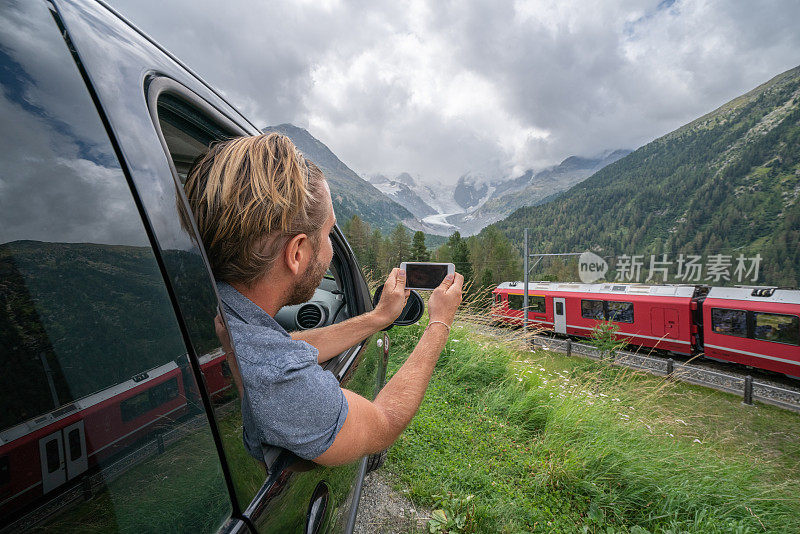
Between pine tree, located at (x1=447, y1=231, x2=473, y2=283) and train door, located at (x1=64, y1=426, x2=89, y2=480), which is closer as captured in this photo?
train door, located at (x1=64, y1=426, x2=89, y2=480)

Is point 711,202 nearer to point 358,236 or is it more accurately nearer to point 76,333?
point 358,236

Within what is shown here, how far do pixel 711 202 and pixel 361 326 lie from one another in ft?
467

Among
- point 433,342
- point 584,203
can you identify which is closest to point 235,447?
point 433,342

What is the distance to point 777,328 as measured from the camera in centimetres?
1150

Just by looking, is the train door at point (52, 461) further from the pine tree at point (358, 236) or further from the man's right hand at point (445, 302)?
the pine tree at point (358, 236)

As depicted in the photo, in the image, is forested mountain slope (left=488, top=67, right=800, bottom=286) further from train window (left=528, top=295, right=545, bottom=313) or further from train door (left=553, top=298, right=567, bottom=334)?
train door (left=553, top=298, right=567, bottom=334)

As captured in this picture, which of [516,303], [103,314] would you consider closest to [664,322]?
[516,303]

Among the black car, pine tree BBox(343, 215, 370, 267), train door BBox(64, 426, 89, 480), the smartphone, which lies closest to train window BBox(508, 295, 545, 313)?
the smartphone

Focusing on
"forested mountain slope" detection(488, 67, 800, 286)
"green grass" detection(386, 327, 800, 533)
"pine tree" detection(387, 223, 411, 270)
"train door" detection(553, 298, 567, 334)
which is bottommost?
"train door" detection(553, 298, 567, 334)

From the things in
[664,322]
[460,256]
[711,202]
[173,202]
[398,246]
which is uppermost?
[711,202]

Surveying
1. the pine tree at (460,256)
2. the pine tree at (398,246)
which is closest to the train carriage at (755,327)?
the pine tree at (460,256)

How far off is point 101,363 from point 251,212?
0.44 m

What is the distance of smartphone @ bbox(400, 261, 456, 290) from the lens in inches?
59.2

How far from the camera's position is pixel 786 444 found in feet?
26.9
